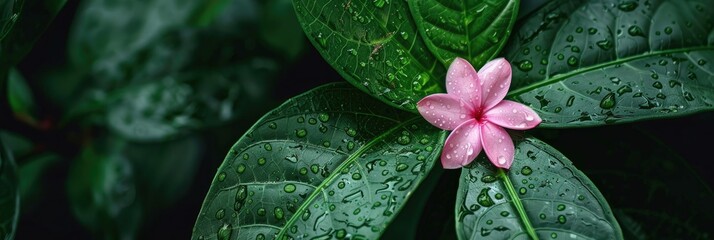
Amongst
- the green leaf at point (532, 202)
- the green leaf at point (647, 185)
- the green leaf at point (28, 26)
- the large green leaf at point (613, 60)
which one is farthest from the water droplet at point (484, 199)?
the green leaf at point (28, 26)

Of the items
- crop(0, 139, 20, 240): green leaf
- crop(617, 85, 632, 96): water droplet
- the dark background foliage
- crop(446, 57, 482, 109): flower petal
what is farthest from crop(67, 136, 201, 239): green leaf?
crop(617, 85, 632, 96): water droplet

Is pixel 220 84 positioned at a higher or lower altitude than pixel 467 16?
lower

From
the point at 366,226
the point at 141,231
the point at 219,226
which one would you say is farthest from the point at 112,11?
the point at 366,226

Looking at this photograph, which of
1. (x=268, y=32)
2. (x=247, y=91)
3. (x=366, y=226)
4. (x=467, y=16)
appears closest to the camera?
(x=366, y=226)

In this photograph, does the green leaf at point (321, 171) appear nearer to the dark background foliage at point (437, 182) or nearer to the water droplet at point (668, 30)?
the dark background foliage at point (437, 182)

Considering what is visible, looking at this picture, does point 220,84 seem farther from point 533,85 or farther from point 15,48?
point 533,85

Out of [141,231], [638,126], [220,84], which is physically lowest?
[141,231]
